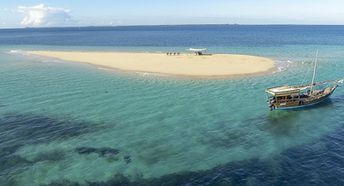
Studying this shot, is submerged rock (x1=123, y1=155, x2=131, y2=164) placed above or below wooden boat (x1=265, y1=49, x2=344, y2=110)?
below

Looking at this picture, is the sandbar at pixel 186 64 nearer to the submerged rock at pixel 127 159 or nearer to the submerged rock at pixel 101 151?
the submerged rock at pixel 101 151

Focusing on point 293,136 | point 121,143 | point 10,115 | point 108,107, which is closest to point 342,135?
point 293,136

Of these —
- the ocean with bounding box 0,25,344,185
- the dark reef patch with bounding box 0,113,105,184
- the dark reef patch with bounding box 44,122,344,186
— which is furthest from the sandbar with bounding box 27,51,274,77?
the dark reef patch with bounding box 44,122,344,186

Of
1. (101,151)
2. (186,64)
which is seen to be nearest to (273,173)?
(101,151)

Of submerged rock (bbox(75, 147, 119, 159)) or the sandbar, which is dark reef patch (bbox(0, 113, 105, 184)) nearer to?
submerged rock (bbox(75, 147, 119, 159))

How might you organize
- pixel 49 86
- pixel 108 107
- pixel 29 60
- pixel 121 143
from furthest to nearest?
pixel 29 60
pixel 49 86
pixel 108 107
pixel 121 143

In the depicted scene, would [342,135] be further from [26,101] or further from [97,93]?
[26,101]

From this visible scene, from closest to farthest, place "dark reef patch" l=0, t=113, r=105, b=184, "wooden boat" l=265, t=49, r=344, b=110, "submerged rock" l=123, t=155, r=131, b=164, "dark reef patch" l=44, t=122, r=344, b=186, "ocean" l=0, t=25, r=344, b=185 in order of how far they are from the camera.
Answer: "dark reef patch" l=44, t=122, r=344, b=186, "ocean" l=0, t=25, r=344, b=185, "submerged rock" l=123, t=155, r=131, b=164, "dark reef patch" l=0, t=113, r=105, b=184, "wooden boat" l=265, t=49, r=344, b=110

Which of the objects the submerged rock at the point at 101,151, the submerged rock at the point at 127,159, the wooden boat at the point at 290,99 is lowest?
the submerged rock at the point at 101,151

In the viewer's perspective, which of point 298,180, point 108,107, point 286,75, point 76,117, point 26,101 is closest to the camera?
point 298,180

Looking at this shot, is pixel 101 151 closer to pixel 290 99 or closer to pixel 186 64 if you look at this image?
pixel 290 99

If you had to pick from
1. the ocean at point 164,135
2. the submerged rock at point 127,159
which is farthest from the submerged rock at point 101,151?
the submerged rock at point 127,159
